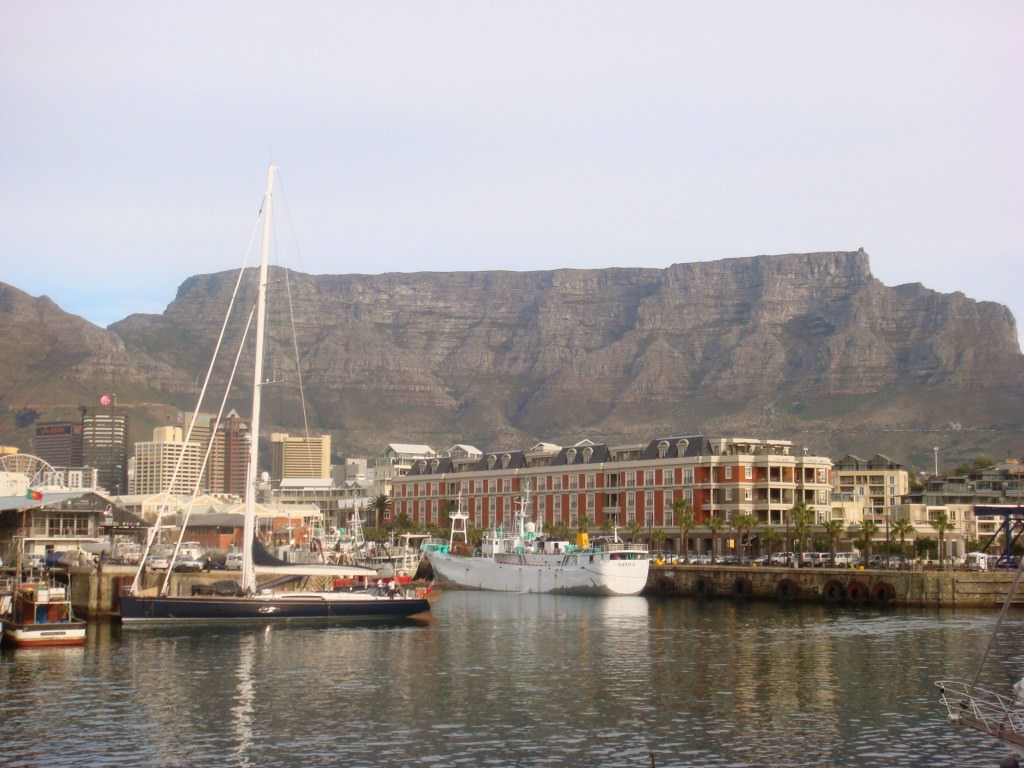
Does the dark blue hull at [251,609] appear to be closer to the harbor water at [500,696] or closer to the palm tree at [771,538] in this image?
the harbor water at [500,696]

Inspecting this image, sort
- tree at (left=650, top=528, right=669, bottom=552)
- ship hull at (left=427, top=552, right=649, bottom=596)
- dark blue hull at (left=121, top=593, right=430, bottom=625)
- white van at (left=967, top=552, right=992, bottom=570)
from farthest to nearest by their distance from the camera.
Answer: tree at (left=650, top=528, right=669, bottom=552), ship hull at (left=427, top=552, right=649, bottom=596), white van at (left=967, top=552, right=992, bottom=570), dark blue hull at (left=121, top=593, right=430, bottom=625)

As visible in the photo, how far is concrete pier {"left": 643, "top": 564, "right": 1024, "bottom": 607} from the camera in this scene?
12006 centimetres

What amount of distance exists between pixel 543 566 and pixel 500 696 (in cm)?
8413

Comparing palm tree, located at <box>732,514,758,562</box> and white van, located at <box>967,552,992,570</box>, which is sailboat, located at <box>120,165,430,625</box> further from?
palm tree, located at <box>732,514,758,562</box>

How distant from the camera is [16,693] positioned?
5784 cm

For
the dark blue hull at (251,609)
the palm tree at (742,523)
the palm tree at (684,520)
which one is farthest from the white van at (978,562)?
the dark blue hull at (251,609)

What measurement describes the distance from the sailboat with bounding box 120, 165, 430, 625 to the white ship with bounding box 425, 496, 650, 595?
42.3 meters

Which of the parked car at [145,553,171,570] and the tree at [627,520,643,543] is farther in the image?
the tree at [627,520,643,543]

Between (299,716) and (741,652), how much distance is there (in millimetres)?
32916

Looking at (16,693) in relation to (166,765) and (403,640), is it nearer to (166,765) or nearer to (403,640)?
(166,765)

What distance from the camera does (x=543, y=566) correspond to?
143m

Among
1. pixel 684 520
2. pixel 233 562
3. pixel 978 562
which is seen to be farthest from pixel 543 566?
pixel 978 562

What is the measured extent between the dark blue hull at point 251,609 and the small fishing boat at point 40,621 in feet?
28.3

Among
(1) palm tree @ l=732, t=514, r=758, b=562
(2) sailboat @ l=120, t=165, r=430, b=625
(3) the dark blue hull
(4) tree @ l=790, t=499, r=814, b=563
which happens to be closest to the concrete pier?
(4) tree @ l=790, t=499, r=814, b=563
